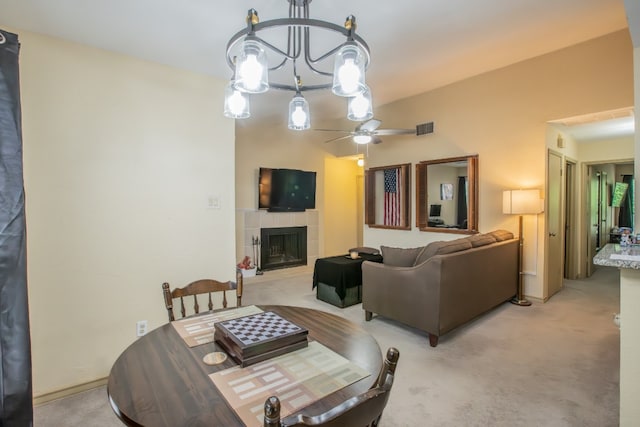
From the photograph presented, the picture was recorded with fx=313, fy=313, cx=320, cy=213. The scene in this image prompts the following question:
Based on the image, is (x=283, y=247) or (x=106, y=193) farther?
(x=283, y=247)

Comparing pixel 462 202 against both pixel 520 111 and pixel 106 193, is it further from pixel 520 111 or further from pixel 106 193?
pixel 106 193

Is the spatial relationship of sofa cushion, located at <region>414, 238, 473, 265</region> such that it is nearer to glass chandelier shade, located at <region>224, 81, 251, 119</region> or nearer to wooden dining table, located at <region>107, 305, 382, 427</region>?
wooden dining table, located at <region>107, 305, 382, 427</region>

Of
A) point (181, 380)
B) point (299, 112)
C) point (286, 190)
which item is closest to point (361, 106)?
point (299, 112)

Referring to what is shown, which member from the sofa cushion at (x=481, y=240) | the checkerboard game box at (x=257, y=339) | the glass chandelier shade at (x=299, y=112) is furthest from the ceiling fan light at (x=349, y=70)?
the sofa cushion at (x=481, y=240)

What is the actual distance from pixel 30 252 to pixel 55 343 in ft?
2.15

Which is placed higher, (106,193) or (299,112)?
(299,112)

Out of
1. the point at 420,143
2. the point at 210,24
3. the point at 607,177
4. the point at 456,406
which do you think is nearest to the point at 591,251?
the point at 607,177

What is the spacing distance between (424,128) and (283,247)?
3.26 metres

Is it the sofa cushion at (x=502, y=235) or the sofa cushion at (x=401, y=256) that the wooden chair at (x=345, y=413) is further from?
the sofa cushion at (x=502, y=235)

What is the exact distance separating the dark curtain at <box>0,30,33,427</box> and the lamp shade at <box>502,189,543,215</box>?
4.36 metres

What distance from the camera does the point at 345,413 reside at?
0.74 m

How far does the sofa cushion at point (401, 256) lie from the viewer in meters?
3.21

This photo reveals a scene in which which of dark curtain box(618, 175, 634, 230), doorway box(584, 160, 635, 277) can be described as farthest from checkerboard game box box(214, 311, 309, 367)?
dark curtain box(618, 175, 634, 230)

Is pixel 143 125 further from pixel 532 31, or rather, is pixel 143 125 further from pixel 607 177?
pixel 607 177
